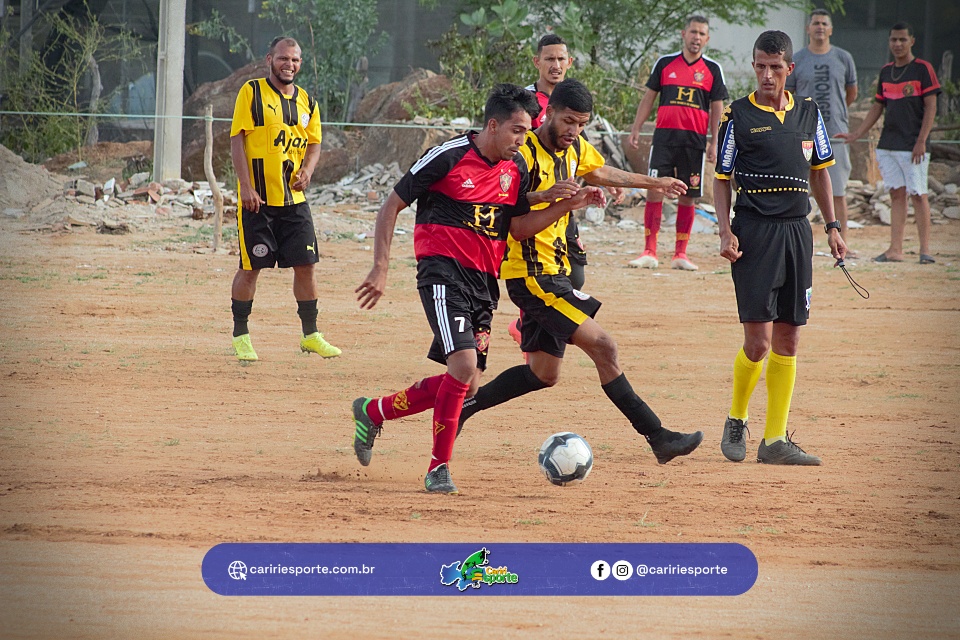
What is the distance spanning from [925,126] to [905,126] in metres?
0.32

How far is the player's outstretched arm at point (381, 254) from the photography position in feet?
16.9

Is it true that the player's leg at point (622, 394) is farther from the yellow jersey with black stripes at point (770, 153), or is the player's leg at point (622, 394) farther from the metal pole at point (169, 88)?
the metal pole at point (169, 88)

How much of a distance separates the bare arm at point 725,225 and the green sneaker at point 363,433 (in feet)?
6.42

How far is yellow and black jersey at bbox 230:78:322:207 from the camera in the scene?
8445 millimetres

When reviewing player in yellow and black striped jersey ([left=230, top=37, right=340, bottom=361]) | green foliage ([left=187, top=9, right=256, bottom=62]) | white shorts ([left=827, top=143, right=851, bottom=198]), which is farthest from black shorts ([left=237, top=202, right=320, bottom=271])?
green foliage ([left=187, top=9, right=256, bottom=62])

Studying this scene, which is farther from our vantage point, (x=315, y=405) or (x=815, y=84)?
(x=815, y=84)

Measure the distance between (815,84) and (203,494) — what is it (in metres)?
9.71

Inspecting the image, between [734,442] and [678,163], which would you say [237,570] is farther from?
[678,163]

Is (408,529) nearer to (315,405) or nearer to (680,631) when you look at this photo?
(680,631)

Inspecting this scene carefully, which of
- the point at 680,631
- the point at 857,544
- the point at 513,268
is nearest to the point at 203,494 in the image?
the point at 513,268

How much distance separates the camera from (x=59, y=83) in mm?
20859

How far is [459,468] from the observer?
19.4 feet

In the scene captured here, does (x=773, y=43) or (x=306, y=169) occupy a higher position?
(x=773, y=43)

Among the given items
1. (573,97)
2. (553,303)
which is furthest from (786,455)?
(573,97)
